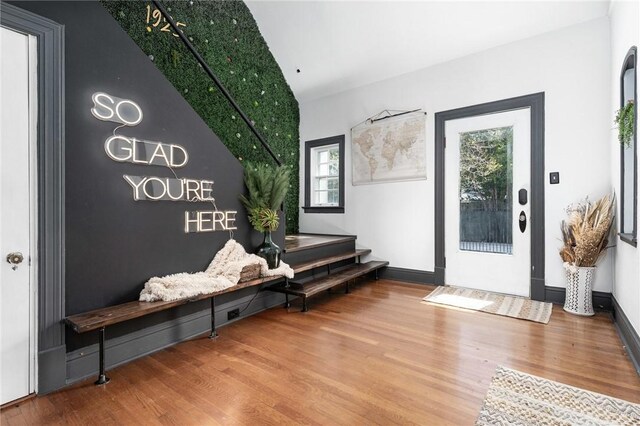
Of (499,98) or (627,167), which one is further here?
(499,98)

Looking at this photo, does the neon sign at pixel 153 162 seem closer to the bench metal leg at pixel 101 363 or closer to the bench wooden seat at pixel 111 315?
the bench wooden seat at pixel 111 315

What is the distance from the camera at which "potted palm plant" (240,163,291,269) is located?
2.93m

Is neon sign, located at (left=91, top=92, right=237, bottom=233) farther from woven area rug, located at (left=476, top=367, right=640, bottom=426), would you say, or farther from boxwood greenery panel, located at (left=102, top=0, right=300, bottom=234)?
woven area rug, located at (left=476, top=367, right=640, bottom=426)

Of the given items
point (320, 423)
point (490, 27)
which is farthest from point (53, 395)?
point (490, 27)

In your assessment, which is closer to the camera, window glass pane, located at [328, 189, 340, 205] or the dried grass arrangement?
the dried grass arrangement

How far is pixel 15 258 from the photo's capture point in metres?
1.68

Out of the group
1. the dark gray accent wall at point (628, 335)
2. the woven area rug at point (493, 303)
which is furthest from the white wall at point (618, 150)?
the woven area rug at point (493, 303)

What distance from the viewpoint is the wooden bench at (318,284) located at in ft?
10.4

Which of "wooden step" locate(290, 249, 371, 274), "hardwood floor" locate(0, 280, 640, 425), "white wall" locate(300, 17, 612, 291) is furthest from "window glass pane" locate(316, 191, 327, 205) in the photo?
"hardwood floor" locate(0, 280, 640, 425)

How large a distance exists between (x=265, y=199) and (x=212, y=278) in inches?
35.8

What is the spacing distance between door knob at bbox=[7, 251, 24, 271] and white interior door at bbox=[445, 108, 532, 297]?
13.8ft

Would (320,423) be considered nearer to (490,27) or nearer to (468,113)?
(468,113)


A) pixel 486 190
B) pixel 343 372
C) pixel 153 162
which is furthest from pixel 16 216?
pixel 486 190

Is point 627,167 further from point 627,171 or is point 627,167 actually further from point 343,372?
point 343,372
